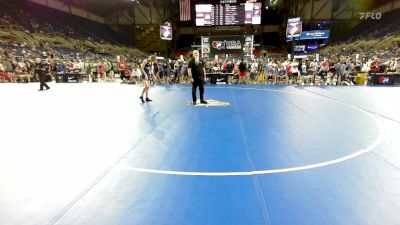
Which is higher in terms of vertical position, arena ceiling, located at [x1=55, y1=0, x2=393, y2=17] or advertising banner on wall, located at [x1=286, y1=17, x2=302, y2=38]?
arena ceiling, located at [x1=55, y1=0, x2=393, y2=17]

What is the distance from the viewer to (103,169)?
14.1ft

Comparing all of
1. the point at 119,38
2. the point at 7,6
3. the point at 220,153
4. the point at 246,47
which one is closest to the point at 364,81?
the point at 246,47

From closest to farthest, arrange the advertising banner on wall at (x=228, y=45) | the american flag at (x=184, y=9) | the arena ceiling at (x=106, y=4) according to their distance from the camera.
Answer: the advertising banner on wall at (x=228, y=45) → the american flag at (x=184, y=9) → the arena ceiling at (x=106, y=4)

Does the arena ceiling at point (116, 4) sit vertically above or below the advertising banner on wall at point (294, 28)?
above

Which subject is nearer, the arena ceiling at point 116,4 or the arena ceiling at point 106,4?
the arena ceiling at point 116,4

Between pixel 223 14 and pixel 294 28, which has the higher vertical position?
pixel 223 14

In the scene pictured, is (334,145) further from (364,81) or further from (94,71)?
(94,71)

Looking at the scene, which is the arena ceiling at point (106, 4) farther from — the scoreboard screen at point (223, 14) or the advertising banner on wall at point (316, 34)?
the advertising banner on wall at point (316, 34)

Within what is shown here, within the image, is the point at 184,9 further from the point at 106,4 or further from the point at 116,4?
the point at 106,4

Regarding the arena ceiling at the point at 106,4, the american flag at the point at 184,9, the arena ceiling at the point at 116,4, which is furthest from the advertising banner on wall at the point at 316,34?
the arena ceiling at the point at 106,4

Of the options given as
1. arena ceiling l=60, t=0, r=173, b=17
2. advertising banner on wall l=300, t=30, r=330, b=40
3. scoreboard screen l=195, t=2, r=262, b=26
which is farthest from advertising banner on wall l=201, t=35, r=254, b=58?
advertising banner on wall l=300, t=30, r=330, b=40

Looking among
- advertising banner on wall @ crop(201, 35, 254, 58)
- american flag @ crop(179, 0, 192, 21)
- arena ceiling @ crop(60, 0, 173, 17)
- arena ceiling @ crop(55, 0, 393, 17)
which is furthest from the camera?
arena ceiling @ crop(60, 0, 173, 17)

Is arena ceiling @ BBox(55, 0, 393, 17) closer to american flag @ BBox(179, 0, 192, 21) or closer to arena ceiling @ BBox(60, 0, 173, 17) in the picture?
arena ceiling @ BBox(60, 0, 173, 17)

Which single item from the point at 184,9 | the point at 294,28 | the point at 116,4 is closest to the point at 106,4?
the point at 116,4
